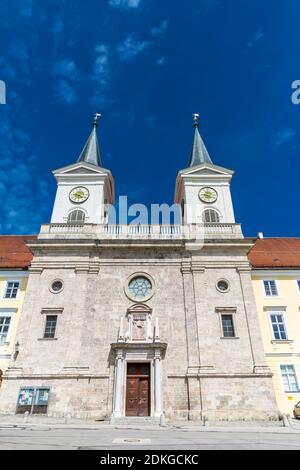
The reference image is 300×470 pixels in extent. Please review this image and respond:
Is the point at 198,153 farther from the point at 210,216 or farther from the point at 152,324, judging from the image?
the point at 152,324

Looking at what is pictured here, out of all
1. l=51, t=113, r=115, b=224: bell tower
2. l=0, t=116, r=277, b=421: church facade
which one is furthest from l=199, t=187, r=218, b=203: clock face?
l=51, t=113, r=115, b=224: bell tower

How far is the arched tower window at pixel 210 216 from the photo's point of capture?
2719 cm

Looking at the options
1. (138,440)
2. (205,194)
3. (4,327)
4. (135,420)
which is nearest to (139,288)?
(135,420)

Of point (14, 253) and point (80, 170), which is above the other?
point (80, 170)

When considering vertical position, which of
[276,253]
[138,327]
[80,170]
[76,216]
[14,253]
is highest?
[80,170]

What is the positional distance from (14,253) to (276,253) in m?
22.6

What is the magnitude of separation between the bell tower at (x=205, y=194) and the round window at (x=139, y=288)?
6217 millimetres

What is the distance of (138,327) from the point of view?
861 inches

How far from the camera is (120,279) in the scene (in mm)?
23844

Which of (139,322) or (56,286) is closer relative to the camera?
(139,322)

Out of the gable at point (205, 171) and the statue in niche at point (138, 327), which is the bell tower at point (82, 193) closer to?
the gable at point (205, 171)

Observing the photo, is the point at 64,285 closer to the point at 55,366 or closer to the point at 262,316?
the point at 55,366

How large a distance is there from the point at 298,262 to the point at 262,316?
5844 millimetres
